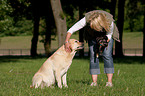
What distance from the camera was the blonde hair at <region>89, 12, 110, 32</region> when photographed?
5.53 meters

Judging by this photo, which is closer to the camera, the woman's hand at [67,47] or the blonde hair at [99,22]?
the blonde hair at [99,22]

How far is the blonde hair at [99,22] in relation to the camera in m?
5.53

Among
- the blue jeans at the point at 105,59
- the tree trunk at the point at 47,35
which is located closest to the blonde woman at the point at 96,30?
the blue jeans at the point at 105,59

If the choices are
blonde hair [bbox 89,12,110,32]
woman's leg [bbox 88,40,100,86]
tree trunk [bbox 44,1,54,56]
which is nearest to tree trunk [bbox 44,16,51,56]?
tree trunk [bbox 44,1,54,56]

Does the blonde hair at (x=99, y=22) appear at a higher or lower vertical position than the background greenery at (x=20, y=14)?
lower

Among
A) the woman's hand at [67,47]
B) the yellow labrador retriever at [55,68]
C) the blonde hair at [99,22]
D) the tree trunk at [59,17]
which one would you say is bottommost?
the yellow labrador retriever at [55,68]

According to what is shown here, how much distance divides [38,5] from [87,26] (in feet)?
75.4

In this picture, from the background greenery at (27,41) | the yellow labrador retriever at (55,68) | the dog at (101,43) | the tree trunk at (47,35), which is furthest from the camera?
the background greenery at (27,41)

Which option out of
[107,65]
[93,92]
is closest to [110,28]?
[107,65]

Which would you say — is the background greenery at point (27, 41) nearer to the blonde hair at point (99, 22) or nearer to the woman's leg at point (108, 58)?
the woman's leg at point (108, 58)

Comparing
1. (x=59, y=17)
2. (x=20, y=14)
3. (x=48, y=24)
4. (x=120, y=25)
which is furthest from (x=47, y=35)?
(x=59, y=17)

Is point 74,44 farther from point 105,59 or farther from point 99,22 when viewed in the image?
point 105,59

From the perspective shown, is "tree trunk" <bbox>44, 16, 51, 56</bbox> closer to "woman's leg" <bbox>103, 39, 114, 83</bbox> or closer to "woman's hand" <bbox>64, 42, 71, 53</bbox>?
"woman's leg" <bbox>103, 39, 114, 83</bbox>

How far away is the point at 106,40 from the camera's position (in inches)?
232
